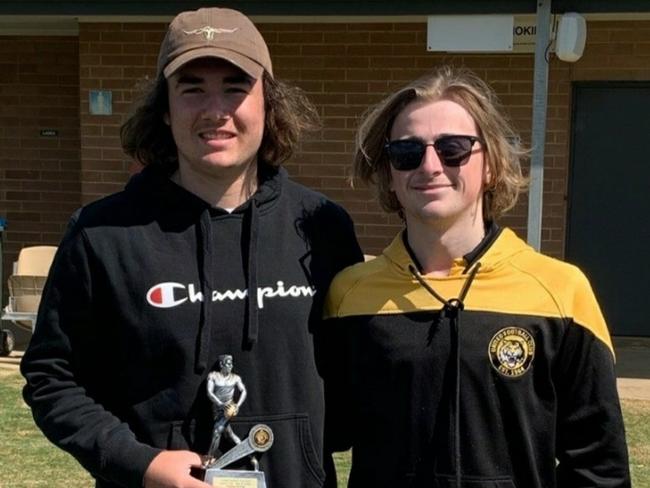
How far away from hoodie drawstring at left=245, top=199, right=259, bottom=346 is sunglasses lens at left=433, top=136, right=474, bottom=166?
18.7 inches

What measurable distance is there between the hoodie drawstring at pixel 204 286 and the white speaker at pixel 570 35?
5054mm

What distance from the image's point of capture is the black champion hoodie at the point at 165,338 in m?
2.21

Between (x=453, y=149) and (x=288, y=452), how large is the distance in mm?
813

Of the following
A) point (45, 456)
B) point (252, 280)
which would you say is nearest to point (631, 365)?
point (45, 456)

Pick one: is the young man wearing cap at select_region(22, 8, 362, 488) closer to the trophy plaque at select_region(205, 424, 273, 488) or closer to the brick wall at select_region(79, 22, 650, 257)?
the trophy plaque at select_region(205, 424, 273, 488)

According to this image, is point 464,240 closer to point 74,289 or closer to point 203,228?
point 203,228

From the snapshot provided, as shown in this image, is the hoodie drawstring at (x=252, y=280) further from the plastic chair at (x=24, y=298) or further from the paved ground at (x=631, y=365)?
the plastic chair at (x=24, y=298)

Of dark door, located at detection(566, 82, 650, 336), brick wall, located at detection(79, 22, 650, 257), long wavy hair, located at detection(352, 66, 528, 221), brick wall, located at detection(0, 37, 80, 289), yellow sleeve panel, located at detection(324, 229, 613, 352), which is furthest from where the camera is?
brick wall, located at detection(0, 37, 80, 289)

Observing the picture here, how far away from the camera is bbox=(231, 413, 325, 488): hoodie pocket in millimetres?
2250

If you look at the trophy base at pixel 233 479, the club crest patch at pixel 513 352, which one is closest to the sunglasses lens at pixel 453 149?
the club crest patch at pixel 513 352

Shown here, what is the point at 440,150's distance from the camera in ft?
7.48

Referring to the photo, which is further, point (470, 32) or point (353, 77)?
point (353, 77)

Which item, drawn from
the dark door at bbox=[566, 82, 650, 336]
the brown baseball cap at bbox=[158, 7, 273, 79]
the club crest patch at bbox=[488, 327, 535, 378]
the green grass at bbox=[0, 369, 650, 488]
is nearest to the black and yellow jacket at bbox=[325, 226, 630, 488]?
the club crest patch at bbox=[488, 327, 535, 378]

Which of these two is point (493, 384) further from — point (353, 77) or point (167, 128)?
point (353, 77)
